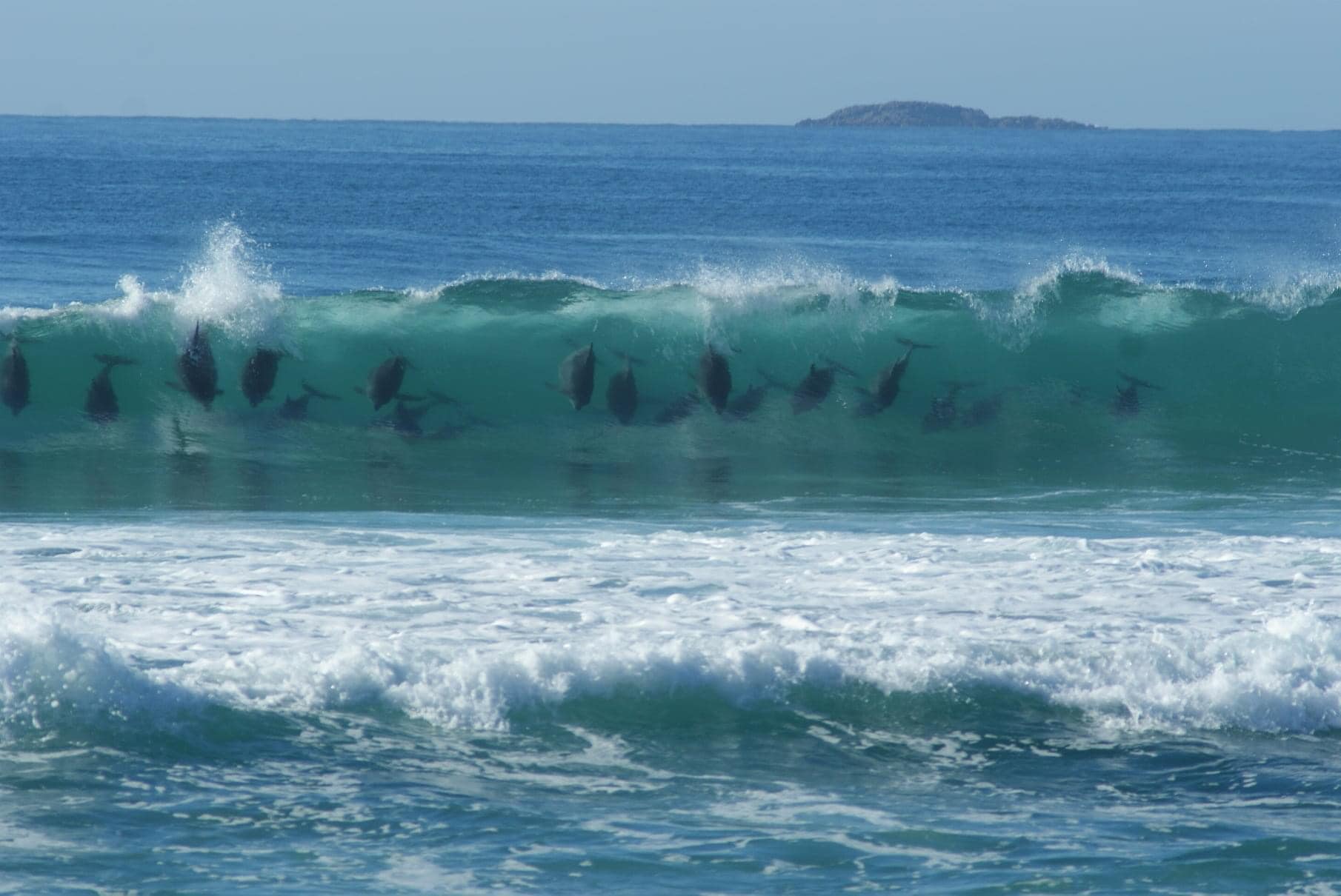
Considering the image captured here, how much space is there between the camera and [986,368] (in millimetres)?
14430

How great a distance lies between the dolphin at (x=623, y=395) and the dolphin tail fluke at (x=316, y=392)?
2404 mm

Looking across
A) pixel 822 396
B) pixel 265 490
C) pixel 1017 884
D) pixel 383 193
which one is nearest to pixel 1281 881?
pixel 1017 884

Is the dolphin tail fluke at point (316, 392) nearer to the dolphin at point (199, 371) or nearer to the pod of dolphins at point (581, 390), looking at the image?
the pod of dolphins at point (581, 390)

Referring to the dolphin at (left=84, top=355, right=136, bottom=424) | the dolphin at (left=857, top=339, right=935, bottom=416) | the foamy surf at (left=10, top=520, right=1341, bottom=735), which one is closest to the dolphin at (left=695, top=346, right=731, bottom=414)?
the dolphin at (left=857, top=339, right=935, bottom=416)

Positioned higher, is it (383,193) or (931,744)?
(383,193)

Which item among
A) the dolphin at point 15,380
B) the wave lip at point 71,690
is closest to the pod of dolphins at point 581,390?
the dolphin at point 15,380

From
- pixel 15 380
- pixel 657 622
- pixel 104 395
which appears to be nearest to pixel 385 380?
pixel 104 395

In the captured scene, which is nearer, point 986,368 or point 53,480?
point 53,480

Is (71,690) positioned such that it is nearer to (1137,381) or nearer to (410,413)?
(410,413)

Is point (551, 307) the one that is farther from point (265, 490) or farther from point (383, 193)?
point (383, 193)

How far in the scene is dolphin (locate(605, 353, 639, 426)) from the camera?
44.1 feet

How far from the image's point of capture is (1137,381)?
47.2 feet

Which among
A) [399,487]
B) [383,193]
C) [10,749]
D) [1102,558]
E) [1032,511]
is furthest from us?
[383,193]

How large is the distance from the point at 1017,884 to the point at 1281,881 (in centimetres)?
86
